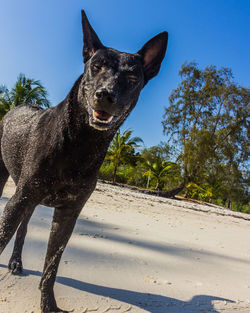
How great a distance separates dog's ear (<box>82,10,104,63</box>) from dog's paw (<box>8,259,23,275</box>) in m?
2.04

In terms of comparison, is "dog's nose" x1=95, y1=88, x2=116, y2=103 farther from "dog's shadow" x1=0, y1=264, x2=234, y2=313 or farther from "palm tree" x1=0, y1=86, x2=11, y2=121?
"palm tree" x1=0, y1=86, x2=11, y2=121

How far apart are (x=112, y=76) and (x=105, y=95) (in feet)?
0.72

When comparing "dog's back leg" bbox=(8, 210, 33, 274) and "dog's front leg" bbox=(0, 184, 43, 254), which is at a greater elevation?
"dog's front leg" bbox=(0, 184, 43, 254)

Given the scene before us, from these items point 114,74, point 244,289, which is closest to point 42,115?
point 114,74

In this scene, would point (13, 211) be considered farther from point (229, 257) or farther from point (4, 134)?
point (229, 257)

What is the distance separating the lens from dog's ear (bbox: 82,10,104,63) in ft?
6.66

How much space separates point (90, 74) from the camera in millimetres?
1799

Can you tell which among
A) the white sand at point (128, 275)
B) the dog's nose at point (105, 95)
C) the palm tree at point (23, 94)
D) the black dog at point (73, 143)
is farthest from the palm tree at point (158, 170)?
the dog's nose at point (105, 95)

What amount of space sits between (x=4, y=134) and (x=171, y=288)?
239 centimetres

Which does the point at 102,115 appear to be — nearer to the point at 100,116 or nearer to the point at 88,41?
the point at 100,116

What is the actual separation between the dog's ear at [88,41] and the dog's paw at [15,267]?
204cm

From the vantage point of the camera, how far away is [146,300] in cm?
251

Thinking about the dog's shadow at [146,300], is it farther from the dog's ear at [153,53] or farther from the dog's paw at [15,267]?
the dog's ear at [153,53]

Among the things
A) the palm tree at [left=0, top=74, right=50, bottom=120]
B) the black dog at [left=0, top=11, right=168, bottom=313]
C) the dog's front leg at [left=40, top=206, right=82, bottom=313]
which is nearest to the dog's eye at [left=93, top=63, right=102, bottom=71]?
the black dog at [left=0, top=11, right=168, bottom=313]
